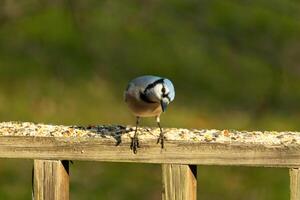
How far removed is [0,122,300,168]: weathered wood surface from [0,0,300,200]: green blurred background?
7.88 meters

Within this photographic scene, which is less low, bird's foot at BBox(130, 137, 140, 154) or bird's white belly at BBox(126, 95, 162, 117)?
bird's white belly at BBox(126, 95, 162, 117)

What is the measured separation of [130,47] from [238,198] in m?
4.41

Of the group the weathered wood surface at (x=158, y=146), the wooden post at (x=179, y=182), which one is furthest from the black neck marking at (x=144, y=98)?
the wooden post at (x=179, y=182)

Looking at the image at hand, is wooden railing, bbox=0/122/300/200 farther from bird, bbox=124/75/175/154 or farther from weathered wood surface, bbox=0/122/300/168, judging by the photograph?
bird, bbox=124/75/175/154

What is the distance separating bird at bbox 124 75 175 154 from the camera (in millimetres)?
4305

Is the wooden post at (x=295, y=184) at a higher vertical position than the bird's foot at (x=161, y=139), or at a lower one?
lower

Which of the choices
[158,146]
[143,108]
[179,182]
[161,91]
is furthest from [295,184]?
[143,108]

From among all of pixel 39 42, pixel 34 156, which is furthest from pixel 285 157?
pixel 39 42

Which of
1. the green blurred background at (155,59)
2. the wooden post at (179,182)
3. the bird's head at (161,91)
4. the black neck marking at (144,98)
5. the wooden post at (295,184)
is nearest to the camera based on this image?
→ the wooden post at (295,184)

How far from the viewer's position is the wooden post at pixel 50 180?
3.50 meters

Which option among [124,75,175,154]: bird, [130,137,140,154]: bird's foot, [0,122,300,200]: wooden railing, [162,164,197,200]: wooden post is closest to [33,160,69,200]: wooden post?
[0,122,300,200]: wooden railing

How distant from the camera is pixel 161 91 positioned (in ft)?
14.2

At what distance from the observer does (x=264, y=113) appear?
1271cm

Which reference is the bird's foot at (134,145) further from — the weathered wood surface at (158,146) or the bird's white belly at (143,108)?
the bird's white belly at (143,108)
